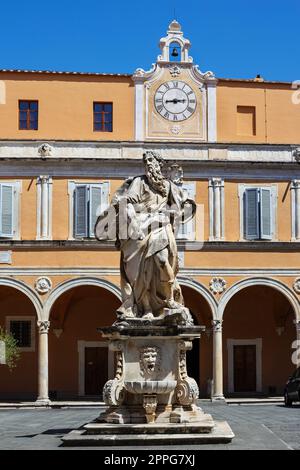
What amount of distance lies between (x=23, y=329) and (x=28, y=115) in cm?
820

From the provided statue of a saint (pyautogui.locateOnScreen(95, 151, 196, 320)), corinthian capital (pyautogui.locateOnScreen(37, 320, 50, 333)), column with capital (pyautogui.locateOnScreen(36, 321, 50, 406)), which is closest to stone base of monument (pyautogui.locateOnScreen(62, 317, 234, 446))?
statue of a saint (pyautogui.locateOnScreen(95, 151, 196, 320))

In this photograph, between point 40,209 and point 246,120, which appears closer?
point 40,209

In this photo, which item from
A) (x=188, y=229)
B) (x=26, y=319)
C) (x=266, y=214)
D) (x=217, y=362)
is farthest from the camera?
(x=26, y=319)

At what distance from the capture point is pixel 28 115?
3447 centimetres

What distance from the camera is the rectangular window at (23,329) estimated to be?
3528cm

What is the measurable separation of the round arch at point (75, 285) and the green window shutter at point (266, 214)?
18.9 feet

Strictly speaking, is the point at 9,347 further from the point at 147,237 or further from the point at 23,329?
the point at 147,237

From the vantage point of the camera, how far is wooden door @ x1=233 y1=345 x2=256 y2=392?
35594mm

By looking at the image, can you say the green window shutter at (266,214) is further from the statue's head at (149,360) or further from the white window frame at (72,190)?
the statue's head at (149,360)

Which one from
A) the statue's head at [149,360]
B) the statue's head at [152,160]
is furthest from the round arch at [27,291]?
the statue's head at [149,360]

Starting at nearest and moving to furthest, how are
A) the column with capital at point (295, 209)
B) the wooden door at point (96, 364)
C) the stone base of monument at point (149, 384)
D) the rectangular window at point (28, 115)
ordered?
the stone base of monument at point (149, 384), the column with capital at point (295, 209), the rectangular window at point (28, 115), the wooden door at point (96, 364)

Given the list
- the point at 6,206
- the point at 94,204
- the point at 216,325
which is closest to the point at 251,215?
the point at 216,325

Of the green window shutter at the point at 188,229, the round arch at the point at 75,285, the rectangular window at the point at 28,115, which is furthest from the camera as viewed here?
the rectangular window at the point at 28,115

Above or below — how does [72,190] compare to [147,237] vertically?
above
